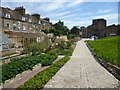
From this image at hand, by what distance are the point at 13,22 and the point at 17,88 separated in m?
29.1

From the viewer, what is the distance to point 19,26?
1316 inches

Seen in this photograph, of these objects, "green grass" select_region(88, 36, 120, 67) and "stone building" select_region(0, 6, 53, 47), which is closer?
"green grass" select_region(88, 36, 120, 67)

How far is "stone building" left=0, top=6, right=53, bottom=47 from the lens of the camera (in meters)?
24.0

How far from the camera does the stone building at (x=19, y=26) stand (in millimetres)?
24034

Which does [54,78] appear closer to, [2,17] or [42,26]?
[2,17]

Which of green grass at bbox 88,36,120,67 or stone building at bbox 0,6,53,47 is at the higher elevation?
stone building at bbox 0,6,53,47

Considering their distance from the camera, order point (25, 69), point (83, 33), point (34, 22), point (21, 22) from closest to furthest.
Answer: point (25, 69)
point (21, 22)
point (34, 22)
point (83, 33)

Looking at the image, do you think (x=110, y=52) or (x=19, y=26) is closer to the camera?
(x=110, y=52)

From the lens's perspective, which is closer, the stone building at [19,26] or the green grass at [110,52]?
the green grass at [110,52]

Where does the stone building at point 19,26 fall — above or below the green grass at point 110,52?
above

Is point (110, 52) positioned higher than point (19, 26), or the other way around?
point (19, 26)

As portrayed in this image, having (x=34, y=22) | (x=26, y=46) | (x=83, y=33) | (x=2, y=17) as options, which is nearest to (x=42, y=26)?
(x=34, y=22)

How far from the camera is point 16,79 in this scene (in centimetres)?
640

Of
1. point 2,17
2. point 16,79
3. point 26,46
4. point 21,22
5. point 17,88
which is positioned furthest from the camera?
point 21,22
